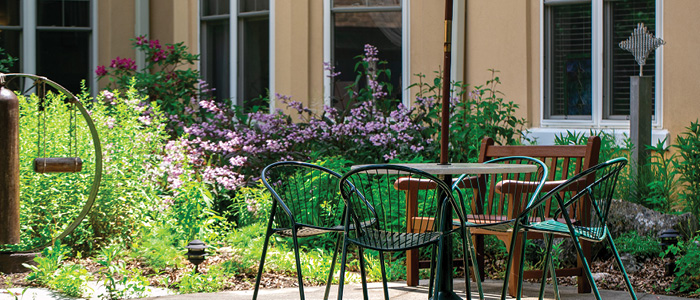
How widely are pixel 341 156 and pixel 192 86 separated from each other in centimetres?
283

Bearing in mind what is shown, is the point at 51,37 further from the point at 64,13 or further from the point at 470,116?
the point at 470,116

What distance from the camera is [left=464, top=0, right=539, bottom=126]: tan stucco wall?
7.80 m

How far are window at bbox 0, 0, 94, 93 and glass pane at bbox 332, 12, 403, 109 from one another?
376 centimetres

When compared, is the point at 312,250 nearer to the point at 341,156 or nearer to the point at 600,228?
the point at 341,156

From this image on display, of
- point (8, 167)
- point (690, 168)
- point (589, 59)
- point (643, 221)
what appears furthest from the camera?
point (589, 59)

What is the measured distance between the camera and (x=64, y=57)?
430 inches

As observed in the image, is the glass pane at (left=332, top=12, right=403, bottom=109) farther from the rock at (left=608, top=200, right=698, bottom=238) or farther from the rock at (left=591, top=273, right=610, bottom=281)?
the rock at (left=591, top=273, right=610, bottom=281)

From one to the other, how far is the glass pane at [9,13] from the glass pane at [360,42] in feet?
14.5

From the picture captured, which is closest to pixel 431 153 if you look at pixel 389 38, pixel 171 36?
pixel 389 38

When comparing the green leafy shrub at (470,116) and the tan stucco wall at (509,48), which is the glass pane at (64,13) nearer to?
the green leafy shrub at (470,116)

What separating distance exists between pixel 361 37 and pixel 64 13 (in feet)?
14.2

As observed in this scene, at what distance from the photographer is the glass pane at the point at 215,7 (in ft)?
33.0

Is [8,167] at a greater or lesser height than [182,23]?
lesser

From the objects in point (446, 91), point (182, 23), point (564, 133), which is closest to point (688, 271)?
point (446, 91)
